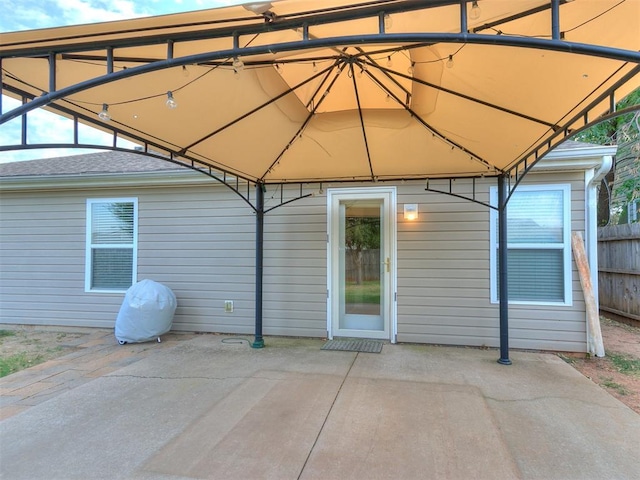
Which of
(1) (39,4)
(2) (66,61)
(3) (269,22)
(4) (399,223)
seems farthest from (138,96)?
(4) (399,223)

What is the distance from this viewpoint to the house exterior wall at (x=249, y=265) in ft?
15.5

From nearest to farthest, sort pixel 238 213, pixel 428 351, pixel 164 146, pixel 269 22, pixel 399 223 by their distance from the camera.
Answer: pixel 269 22 < pixel 164 146 < pixel 428 351 < pixel 399 223 < pixel 238 213

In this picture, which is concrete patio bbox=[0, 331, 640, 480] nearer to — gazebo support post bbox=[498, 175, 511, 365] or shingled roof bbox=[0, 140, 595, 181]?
gazebo support post bbox=[498, 175, 511, 365]

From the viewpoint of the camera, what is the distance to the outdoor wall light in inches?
193

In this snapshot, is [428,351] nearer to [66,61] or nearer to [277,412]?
[277,412]

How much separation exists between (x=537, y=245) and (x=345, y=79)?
332 cm

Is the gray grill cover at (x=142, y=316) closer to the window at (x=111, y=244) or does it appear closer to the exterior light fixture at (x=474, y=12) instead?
the window at (x=111, y=244)

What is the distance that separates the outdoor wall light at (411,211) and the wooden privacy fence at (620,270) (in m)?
4.25

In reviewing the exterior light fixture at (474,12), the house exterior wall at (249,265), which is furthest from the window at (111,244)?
the exterior light fixture at (474,12)

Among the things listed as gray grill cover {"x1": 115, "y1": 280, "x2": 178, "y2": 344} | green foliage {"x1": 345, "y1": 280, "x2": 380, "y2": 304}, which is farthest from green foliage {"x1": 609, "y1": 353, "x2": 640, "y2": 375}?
gray grill cover {"x1": 115, "y1": 280, "x2": 178, "y2": 344}

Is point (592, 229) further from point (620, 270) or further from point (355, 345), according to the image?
point (355, 345)

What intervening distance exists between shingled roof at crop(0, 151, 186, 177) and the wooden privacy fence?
7573mm

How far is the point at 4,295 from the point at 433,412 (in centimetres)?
718

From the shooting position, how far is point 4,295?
248 inches
